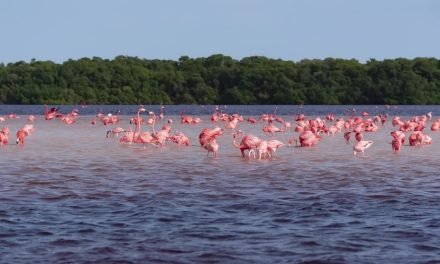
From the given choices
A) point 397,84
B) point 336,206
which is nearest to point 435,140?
point 336,206

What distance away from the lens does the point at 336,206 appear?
12102 mm

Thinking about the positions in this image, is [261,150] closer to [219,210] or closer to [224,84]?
[219,210]

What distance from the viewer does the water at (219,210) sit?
917cm

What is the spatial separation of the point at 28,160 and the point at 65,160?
766mm

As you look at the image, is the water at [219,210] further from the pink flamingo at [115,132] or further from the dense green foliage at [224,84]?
the dense green foliage at [224,84]

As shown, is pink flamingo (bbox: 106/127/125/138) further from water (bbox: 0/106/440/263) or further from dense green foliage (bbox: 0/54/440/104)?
dense green foliage (bbox: 0/54/440/104)

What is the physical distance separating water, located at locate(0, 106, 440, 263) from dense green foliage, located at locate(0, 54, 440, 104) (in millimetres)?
93458

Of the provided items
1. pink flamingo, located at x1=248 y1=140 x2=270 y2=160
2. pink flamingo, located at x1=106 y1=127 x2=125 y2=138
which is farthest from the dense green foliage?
pink flamingo, located at x1=248 y1=140 x2=270 y2=160

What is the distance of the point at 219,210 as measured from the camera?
11750 mm

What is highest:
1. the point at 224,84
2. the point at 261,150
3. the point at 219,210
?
the point at 224,84

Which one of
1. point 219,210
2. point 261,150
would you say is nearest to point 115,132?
point 261,150

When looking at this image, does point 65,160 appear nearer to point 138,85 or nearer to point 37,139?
point 37,139

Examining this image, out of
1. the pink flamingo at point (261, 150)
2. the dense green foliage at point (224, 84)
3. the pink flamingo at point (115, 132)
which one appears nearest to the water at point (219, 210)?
the pink flamingo at point (261, 150)

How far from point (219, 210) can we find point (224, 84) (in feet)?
354
